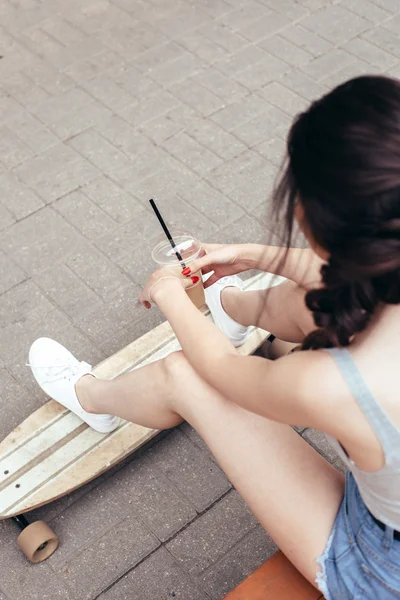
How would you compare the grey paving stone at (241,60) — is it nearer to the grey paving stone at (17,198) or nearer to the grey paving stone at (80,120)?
the grey paving stone at (80,120)

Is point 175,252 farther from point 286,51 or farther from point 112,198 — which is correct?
point 286,51

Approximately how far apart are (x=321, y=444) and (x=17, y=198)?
6.46 ft

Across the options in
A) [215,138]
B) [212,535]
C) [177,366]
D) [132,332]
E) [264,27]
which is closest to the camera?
[177,366]

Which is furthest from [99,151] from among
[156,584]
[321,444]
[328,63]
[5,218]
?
[156,584]

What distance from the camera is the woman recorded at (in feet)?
4.33

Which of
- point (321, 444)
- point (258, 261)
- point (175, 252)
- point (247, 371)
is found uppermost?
point (247, 371)

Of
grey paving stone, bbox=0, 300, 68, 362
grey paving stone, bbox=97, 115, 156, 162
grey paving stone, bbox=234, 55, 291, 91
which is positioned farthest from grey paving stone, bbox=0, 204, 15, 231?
grey paving stone, bbox=234, 55, 291, 91

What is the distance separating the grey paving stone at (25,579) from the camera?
2.29 meters

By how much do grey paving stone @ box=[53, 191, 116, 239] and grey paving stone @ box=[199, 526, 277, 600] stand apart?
5.36 ft

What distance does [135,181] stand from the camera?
3639 mm

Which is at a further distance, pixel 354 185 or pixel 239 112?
pixel 239 112

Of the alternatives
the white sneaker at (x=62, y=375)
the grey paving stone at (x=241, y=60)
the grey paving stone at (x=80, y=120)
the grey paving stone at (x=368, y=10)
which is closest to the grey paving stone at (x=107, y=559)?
the white sneaker at (x=62, y=375)

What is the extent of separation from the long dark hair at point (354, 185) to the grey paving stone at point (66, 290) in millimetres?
1811

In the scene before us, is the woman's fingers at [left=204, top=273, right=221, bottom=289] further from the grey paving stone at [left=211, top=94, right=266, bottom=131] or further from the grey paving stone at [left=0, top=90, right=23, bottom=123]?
the grey paving stone at [left=0, top=90, right=23, bottom=123]
